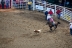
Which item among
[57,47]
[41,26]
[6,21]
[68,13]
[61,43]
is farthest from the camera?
[68,13]

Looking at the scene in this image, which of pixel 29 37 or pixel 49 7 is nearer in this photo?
pixel 29 37

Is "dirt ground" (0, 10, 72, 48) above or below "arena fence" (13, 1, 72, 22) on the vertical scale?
below

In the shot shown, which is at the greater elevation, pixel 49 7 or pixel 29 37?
pixel 49 7

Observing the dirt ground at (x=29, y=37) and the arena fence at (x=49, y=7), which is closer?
the dirt ground at (x=29, y=37)

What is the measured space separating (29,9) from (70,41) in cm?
1455

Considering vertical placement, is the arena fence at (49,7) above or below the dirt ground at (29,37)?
above

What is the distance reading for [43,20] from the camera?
65.9 feet

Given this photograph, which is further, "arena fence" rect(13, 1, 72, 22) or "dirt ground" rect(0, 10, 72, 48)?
"arena fence" rect(13, 1, 72, 22)

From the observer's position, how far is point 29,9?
88.2ft

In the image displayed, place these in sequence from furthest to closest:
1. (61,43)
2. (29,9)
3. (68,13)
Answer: (29,9)
(68,13)
(61,43)

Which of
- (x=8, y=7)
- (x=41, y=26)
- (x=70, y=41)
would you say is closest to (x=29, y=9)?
(x=8, y=7)

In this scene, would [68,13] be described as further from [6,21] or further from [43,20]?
[6,21]

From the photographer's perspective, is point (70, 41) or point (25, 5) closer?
point (70, 41)

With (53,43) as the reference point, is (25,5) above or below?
above
